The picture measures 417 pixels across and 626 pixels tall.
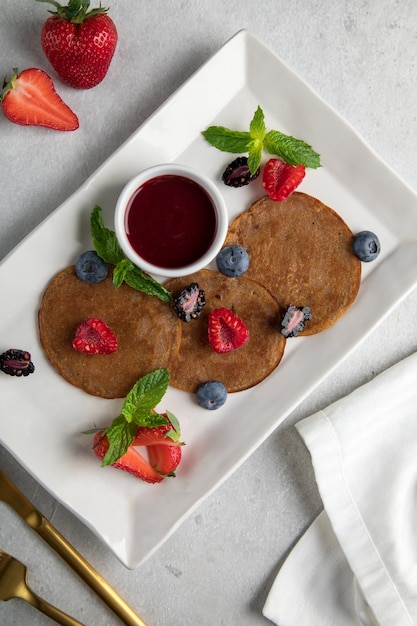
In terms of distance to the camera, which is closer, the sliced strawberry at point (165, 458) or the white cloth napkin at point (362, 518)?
the sliced strawberry at point (165, 458)

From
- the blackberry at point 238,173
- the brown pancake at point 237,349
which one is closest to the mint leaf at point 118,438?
the brown pancake at point 237,349

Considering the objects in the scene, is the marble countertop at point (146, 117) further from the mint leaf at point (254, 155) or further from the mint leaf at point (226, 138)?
the mint leaf at point (254, 155)

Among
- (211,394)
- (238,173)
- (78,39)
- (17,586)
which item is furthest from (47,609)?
(78,39)

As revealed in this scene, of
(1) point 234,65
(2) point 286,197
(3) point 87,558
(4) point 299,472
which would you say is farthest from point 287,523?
(1) point 234,65

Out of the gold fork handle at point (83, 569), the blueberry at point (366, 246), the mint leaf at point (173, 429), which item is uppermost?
the blueberry at point (366, 246)

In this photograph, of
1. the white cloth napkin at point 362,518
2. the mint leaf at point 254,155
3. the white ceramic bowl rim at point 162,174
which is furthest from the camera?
the white cloth napkin at point 362,518

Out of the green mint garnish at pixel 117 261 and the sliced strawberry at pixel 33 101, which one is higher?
the sliced strawberry at pixel 33 101

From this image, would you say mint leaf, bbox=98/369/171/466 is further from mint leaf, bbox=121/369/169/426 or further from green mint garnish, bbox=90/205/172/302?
green mint garnish, bbox=90/205/172/302

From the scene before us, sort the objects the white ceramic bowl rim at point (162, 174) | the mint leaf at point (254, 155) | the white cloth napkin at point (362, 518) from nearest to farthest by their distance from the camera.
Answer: the white ceramic bowl rim at point (162, 174) → the mint leaf at point (254, 155) → the white cloth napkin at point (362, 518)
